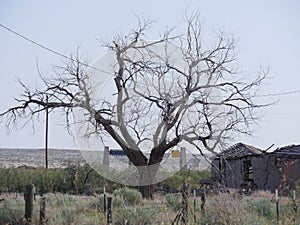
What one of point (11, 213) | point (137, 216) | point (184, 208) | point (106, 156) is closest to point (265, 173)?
point (106, 156)

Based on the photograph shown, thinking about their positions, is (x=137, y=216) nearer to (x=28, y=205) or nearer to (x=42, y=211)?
(x=42, y=211)

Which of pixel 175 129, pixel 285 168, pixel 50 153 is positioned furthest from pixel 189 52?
pixel 50 153

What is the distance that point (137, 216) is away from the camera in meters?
10.4

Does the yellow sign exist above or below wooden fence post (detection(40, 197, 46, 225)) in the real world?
above

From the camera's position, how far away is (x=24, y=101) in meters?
24.9

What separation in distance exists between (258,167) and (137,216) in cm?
1755

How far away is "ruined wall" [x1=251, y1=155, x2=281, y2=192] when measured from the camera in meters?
25.6

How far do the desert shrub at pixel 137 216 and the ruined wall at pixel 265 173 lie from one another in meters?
15.8

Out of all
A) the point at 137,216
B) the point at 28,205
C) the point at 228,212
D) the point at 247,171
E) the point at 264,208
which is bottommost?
the point at 264,208

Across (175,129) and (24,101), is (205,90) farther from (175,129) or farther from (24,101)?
(24,101)

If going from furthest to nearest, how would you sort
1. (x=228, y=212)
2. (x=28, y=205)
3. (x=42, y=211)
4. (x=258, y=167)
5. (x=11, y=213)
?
(x=258, y=167) < (x=11, y=213) < (x=28, y=205) < (x=42, y=211) < (x=228, y=212)

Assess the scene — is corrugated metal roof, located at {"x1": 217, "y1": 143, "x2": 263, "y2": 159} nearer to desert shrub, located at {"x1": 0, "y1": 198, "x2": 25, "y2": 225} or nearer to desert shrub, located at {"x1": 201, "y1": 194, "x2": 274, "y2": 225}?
desert shrub, located at {"x1": 0, "y1": 198, "x2": 25, "y2": 225}

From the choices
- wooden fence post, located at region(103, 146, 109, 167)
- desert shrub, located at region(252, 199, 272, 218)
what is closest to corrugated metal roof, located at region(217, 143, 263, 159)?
wooden fence post, located at region(103, 146, 109, 167)

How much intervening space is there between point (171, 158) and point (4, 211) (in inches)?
624
